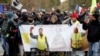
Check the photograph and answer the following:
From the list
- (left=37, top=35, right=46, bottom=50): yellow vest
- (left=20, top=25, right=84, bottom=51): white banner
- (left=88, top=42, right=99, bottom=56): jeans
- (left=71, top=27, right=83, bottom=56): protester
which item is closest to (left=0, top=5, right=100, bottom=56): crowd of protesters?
(left=88, top=42, right=99, bottom=56): jeans

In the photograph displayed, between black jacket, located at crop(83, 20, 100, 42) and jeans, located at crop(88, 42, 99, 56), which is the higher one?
black jacket, located at crop(83, 20, 100, 42)

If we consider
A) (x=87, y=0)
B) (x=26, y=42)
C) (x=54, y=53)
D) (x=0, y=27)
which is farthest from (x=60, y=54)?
(x=87, y=0)

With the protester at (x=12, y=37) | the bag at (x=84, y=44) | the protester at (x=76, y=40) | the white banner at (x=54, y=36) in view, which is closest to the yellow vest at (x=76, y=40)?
the protester at (x=76, y=40)

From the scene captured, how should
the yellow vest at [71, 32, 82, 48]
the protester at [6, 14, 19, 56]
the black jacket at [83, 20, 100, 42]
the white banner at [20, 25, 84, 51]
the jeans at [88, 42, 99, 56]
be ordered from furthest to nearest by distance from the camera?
the white banner at [20, 25, 84, 51], the protester at [6, 14, 19, 56], the yellow vest at [71, 32, 82, 48], the jeans at [88, 42, 99, 56], the black jacket at [83, 20, 100, 42]

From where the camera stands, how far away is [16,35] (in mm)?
15594

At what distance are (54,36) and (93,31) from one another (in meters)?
1.95

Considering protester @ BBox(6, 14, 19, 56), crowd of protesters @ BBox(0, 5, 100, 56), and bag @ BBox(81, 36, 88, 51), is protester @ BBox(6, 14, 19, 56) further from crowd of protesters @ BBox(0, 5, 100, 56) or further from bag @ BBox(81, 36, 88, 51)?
bag @ BBox(81, 36, 88, 51)

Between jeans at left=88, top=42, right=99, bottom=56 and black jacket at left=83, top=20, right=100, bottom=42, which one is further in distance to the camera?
jeans at left=88, top=42, right=99, bottom=56

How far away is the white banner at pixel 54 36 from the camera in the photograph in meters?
15.6

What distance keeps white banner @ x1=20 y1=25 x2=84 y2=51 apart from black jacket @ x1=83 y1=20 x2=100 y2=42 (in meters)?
1.26

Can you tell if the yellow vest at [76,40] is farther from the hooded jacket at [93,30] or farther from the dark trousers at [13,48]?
the dark trousers at [13,48]

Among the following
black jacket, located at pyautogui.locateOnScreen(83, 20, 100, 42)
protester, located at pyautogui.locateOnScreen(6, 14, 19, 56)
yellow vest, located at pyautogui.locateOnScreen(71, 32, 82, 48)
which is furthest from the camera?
protester, located at pyautogui.locateOnScreen(6, 14, 19, 56)

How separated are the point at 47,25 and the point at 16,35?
120 cm

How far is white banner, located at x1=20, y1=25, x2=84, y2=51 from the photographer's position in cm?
1562
